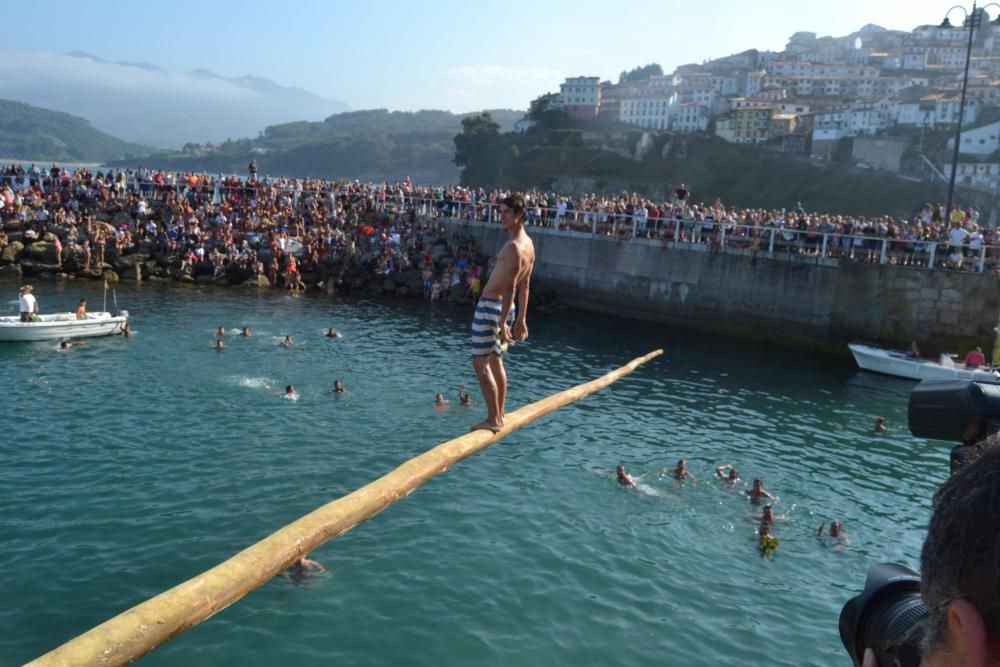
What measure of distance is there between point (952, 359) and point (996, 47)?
501ft

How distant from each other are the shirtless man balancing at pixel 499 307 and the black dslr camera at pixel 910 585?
4.32 m

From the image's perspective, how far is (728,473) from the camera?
16.8 meters

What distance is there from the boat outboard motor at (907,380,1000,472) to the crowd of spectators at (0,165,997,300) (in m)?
28.9

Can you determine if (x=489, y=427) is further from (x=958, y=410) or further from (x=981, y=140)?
(x=981, y=140)

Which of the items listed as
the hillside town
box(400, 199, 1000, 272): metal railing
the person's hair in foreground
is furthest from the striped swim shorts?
the hillside town

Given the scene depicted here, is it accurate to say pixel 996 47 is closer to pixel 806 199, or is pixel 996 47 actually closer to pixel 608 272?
pixel 806 199

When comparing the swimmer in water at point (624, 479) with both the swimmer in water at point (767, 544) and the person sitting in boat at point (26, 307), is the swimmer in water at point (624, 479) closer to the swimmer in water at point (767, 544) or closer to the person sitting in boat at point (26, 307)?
the swimmer in water at point (767, 544)

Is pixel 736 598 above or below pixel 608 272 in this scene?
below

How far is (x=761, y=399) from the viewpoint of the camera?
77.5 feet

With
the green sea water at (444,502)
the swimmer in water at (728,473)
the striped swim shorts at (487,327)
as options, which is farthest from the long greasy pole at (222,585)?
the swimmer in water at (728,473)

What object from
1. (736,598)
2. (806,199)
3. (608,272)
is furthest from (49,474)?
(806,199)

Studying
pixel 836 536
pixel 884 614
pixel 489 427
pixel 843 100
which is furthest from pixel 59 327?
pixel 843 100

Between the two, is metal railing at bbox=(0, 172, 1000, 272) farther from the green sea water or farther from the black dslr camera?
the black dslr camera

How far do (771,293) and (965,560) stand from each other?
31036 mm
